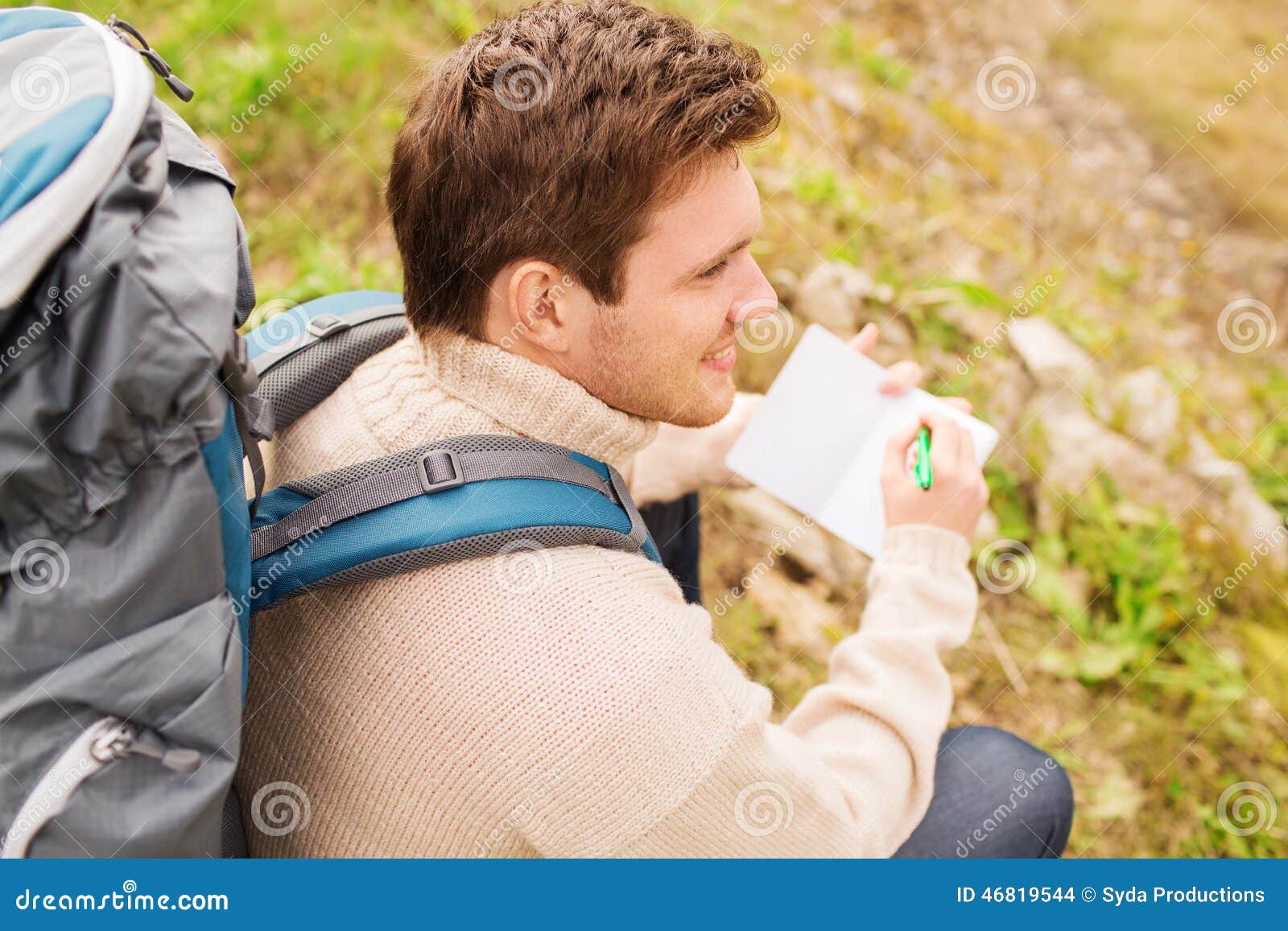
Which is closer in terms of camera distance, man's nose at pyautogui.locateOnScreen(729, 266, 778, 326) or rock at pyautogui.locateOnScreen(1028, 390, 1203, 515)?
man's nose at pyautogui.locateOnScreen(729, 266, 778, 326)

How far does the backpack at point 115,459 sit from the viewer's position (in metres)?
1.26

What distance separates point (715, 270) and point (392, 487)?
86cm

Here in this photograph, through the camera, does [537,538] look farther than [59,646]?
Yes

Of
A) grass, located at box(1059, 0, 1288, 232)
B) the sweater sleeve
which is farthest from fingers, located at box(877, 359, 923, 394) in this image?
grass, located at box(1059, 0, 1288, 232)

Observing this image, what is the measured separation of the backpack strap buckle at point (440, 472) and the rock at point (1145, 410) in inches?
127

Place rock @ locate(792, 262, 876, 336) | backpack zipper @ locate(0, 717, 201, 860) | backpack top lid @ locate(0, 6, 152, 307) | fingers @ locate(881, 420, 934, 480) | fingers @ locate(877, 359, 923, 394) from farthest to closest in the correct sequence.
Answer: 1. rock @ locate(792, 262, 876, 336)
2. fingers @ locate(877, 359, 923, 394)
3. fingers @ locate(881, 420, 934, 480)
4. backpack zipper @ locate(0, 717, 201, 860)
5. backpack top lid @ locate(0, 6, 152, 307)

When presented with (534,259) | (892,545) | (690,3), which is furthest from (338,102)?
(892,545)

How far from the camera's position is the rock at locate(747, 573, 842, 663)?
12.2 feet

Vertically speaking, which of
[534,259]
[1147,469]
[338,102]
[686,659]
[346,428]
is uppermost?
[534,259]

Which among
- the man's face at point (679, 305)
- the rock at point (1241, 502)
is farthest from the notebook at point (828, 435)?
the rock at point (1241, 502)

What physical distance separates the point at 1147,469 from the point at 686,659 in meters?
2.93

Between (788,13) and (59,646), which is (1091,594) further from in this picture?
(788,13)

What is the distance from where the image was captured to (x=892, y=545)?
2371 mm

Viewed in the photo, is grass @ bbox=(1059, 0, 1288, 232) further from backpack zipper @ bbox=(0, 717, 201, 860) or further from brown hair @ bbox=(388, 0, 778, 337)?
backpack zipper @ bbox=(0, 717, 201, 860)
